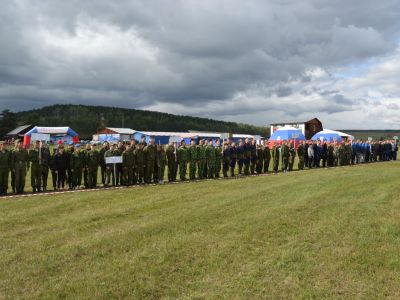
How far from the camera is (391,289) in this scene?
5199 mm

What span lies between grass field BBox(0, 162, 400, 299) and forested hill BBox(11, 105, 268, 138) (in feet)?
385

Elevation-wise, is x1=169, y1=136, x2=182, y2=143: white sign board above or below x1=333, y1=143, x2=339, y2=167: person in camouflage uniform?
above

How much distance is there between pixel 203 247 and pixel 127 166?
9.21 m

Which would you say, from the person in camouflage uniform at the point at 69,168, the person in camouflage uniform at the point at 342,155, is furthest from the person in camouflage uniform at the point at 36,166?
the person in camouflage uniform at the point at 342,155

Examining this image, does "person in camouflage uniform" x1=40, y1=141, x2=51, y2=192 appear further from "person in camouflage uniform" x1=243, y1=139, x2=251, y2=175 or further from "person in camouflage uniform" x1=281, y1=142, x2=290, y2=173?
"person in camouflage uniform" x1=281, y1=142, x2=290, y2=173

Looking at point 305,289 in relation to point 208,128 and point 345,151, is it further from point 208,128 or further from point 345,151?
point 208,128

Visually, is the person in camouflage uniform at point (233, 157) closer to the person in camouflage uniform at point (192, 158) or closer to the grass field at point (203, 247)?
the person in camouflage uniform at point (192, 158)

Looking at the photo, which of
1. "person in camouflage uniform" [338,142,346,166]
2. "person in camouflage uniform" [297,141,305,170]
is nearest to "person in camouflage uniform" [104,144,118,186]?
"person in camouflage uniform" [297,141,305,170]

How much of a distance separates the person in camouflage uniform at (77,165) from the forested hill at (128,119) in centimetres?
11108

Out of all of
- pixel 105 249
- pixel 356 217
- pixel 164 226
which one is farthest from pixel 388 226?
pixel 105 249

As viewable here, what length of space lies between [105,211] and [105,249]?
321cm

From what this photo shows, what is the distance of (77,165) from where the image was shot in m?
14.9

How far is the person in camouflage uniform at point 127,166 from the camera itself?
1542cm

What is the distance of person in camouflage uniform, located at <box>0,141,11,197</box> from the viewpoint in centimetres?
1352
